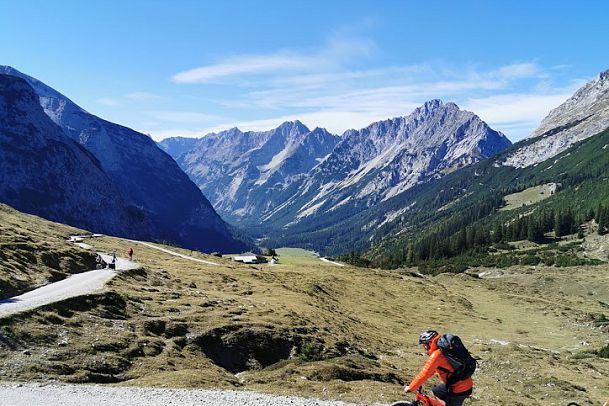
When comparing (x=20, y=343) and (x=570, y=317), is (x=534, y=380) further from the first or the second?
(x=570, y=317)

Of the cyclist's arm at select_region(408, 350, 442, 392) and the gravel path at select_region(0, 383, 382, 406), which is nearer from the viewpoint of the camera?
the cyclist's arm at select_region(408, 350, 442, 392)

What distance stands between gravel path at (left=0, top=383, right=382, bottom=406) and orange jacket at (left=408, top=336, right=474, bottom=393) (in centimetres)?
730

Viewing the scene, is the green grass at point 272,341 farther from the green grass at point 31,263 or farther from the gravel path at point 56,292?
the green grass at point 31,263

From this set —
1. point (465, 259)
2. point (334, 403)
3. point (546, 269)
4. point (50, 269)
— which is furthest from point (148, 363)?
point (465, 259)

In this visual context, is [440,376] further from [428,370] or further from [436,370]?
[428,370]

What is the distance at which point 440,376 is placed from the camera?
588 inches

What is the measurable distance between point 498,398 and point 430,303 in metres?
51.7

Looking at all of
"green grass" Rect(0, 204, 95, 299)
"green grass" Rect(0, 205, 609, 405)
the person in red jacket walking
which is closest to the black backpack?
the person in red jacket walking

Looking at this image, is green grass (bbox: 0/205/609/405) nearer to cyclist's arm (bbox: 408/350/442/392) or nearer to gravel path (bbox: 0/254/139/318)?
gravel path (bbox: 0/254/139/318)

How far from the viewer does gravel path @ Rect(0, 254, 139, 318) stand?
95.1 ft

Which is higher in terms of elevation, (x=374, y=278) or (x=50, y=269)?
(x=50, y=269)

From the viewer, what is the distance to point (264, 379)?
87.4 feet

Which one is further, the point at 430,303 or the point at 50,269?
the point at 430,303

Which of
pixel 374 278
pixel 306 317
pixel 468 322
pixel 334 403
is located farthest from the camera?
pixel 374 278
